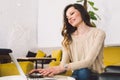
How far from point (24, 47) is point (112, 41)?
250 cm

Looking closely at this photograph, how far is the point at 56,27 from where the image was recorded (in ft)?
22.6

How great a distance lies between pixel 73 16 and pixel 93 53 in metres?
0.40

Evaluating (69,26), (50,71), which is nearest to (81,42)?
(69,26)

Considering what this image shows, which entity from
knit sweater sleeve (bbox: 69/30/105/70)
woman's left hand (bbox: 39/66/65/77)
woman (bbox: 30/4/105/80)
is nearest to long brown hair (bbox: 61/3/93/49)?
woman (bbox: 30/4/105/80)

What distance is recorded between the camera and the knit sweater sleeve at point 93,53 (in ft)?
7.86

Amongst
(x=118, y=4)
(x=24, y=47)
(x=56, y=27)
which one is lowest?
(x=24, y=47)

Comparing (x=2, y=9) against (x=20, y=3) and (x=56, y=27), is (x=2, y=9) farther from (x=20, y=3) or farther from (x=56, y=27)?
(x=56, y=27)

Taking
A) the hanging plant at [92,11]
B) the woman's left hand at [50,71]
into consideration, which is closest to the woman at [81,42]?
the woman's left hand at [50,71]

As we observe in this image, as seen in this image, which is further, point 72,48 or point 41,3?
point 41,3

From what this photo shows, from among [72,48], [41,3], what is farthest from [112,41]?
[72,48]

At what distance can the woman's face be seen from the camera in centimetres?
258

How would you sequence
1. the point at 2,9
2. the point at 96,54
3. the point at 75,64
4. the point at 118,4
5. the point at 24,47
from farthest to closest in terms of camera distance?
the point at 24,47
the point at 2,9
the point at 118,4
the point at 96,54
the point at 75,64

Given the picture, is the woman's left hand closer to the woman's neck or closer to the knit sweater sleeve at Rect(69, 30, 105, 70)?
the knit sweater sleeve at Rect(69, 30, 105, 70)

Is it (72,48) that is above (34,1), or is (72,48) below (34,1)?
below
